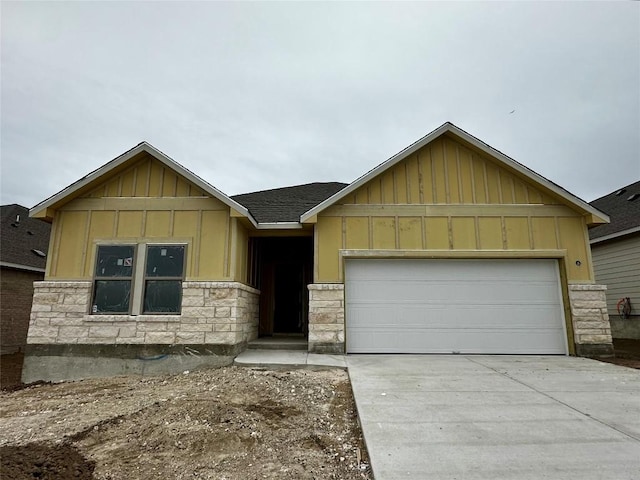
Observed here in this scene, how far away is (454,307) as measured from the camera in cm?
814

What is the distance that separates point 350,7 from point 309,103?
533 inches

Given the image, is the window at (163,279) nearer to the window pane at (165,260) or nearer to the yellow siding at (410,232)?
the window pane at (165,260)

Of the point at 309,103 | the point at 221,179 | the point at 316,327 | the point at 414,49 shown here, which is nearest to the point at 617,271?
the point at 414,49

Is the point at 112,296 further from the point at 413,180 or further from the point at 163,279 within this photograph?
the point at 413,180

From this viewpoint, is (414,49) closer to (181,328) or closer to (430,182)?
(430,182)

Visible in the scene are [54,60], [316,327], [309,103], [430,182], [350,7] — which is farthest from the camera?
[309,103]

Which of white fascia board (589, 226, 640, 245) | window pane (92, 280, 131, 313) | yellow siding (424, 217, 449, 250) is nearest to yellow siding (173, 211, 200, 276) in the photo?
window pane (92, 280, 131, 313)

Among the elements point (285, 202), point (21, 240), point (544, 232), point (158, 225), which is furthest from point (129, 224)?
point (544, 232)

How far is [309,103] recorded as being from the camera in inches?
900

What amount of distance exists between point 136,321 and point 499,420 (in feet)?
22.0

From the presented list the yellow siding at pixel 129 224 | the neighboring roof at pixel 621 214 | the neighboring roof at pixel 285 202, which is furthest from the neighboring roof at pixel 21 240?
the neighboring roof at pixel 621 214

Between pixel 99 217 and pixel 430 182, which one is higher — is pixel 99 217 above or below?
below

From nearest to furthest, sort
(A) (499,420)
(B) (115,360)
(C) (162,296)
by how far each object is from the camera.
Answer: (A) (499,420) < (B) (115,360) < (C) (162,296)

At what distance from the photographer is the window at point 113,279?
24.7ft
